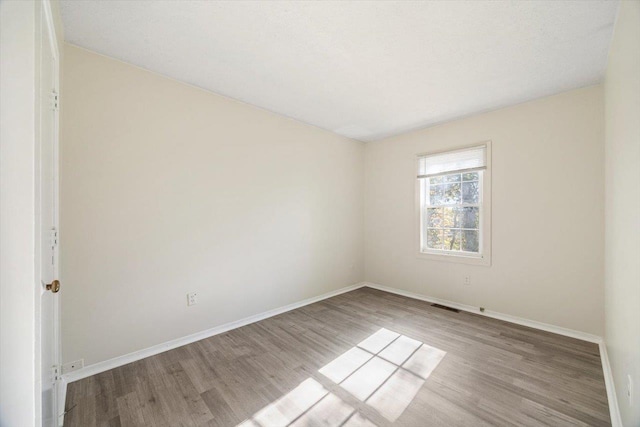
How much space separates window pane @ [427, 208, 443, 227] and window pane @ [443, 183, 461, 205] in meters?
0.18

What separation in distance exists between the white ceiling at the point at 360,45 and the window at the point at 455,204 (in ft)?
2.72

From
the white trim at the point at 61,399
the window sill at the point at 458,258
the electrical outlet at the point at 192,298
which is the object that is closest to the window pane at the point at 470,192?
the window sill at the point at 458,258

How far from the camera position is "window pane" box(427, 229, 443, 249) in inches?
149

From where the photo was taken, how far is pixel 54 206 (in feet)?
5.21

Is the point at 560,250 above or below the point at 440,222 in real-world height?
below

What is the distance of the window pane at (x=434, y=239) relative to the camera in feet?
12.4

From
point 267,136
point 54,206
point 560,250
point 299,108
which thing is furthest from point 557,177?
point 54,206

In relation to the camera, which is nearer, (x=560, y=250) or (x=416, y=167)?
(x=560, y=250)

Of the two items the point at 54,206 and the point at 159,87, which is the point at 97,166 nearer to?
the point at 54,206

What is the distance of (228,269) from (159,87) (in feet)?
6.45

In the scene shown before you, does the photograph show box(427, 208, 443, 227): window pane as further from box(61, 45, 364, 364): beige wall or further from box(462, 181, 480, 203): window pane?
box(61, 45, 364, 364): beige wall

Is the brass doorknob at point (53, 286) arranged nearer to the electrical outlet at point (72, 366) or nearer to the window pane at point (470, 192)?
the electrical outlet at point (72, 366)

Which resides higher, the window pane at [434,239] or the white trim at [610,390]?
the window pane at [434,239]

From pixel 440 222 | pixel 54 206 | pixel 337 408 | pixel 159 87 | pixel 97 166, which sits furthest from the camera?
pixel 440 222
